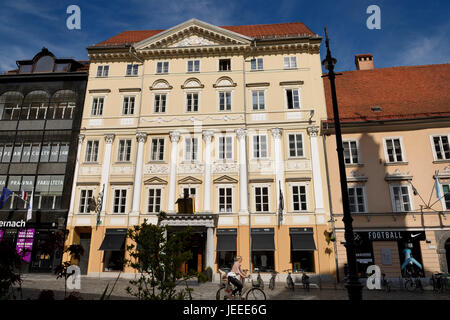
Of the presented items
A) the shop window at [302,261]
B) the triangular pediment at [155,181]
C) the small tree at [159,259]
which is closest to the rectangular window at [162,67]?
→ the triangular pediment at [155,181]

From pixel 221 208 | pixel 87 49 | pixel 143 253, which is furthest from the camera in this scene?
pixel 87 49

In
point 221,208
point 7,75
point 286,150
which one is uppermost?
point 7,75

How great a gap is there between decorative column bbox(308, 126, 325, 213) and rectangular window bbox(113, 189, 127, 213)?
1480 centimetres

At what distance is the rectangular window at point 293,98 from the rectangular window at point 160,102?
10555 millimetres

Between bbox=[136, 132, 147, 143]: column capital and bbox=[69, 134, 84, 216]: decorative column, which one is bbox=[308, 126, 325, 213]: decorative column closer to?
bbox=[136, 132, 147, 143]: column capital

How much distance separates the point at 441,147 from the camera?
2216cm

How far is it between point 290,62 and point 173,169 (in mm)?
13659

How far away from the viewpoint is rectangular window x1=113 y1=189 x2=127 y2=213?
2402 cm

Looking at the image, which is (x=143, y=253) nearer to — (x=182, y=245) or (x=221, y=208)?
(x=182, y=245)

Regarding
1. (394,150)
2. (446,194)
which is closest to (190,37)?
(394,150)

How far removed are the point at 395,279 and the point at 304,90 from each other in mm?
15424

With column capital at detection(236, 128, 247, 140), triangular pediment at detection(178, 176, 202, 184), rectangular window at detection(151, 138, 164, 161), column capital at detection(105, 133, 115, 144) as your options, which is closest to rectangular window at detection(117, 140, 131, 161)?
column capital at detection(105, 133, 115, 144)

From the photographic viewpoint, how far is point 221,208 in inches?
915
